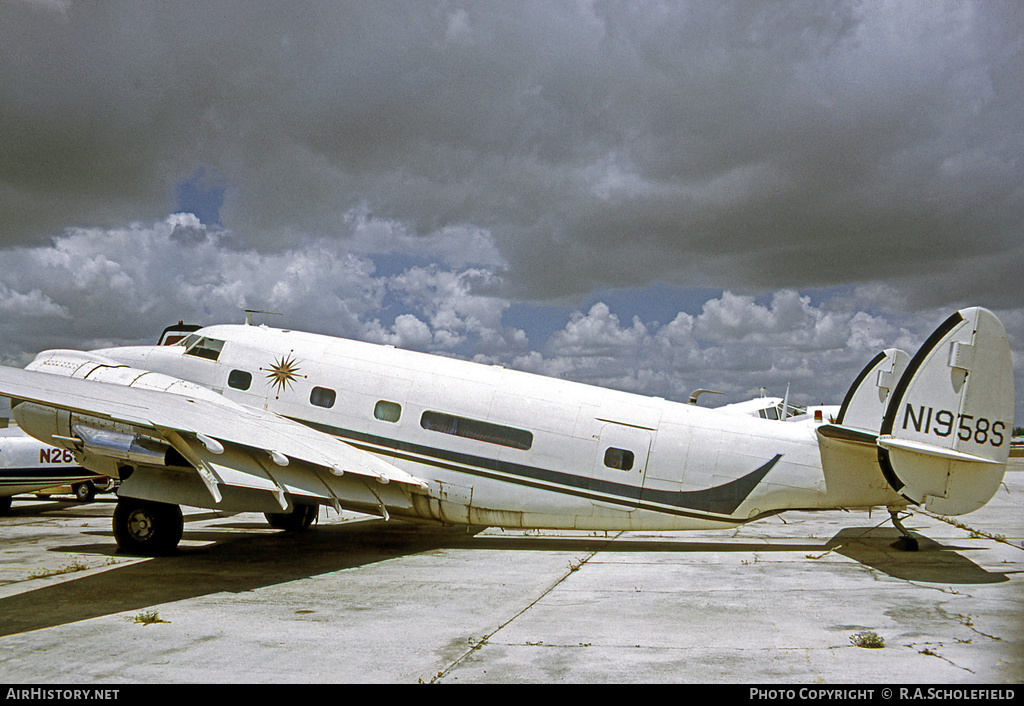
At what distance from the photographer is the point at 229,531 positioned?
1625cm

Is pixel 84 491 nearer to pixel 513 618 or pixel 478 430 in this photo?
pixel 478 430

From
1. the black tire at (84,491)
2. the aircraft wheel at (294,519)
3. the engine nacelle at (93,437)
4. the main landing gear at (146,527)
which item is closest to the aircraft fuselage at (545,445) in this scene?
the main landing gear at (146,527)

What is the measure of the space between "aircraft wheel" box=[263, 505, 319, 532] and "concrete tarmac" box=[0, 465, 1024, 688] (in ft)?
2.77

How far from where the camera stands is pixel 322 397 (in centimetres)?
1389

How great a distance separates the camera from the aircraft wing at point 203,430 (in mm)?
9430

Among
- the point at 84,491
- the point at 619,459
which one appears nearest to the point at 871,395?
the point at 619,459

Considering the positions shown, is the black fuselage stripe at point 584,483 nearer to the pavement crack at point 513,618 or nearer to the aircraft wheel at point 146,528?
the pavement crack at point 513,618

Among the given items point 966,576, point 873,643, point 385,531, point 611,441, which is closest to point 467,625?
point 873,643

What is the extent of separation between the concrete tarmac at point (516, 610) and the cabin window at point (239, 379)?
3.13 metres

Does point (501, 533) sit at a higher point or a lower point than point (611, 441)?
lower

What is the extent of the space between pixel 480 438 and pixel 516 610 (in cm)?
476
